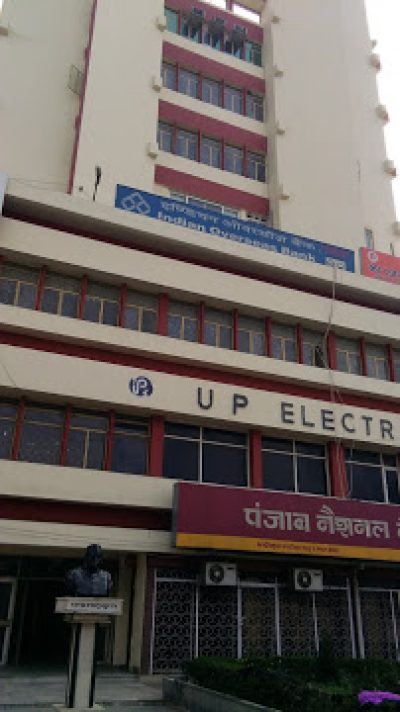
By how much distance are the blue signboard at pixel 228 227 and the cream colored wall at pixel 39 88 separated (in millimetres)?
4832

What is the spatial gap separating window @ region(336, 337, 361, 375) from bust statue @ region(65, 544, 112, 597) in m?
12.8

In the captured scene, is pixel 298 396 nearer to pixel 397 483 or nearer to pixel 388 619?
pixel 397 483

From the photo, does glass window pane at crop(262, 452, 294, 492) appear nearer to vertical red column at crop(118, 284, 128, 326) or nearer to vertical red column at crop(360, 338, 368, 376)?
vertical red column at crop(360, 338, 368, 376)

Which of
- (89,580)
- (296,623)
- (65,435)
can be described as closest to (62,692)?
(89,580)

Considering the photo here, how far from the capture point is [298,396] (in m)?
20.0

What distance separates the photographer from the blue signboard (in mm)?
20859

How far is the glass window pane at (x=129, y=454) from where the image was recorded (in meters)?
17.2

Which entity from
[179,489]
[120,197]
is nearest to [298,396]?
[179,489]

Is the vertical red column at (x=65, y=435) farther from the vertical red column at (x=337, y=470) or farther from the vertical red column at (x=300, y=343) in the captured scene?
the vertical red column at (x=337, y=470)

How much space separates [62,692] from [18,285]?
34.9 feet

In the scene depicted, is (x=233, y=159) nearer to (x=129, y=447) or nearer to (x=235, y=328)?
(x=235, y=328)

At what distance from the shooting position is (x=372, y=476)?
2088cm

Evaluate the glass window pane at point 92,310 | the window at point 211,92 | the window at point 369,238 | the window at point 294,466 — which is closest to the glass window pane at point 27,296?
the glass window pane at point 92,310

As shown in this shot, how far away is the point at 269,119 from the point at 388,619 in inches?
854
